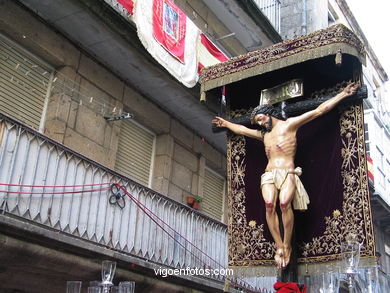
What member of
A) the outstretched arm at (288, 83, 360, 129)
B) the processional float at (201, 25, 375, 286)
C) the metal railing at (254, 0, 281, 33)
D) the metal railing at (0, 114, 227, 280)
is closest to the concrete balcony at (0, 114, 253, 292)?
the metal railing at (0, 114, 227, 280)

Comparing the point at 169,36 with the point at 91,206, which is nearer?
the point at 91,206

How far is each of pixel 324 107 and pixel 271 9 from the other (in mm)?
10065

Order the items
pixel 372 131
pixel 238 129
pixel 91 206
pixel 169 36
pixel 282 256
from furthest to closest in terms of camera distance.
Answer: pixel 372 131
pixel 169 36
pixel 91 206
pixel 238 129
pixel 282 256

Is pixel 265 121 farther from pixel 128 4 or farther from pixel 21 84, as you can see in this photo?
pixel 21 84

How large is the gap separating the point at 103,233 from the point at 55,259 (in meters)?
1.01

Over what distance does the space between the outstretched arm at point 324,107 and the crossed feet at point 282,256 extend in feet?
4.73

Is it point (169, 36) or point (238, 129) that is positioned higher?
point (169, 36)

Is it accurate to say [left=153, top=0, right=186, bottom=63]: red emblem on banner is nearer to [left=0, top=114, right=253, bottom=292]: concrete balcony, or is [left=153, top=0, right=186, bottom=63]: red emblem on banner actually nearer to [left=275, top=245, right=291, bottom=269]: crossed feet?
[left=0, top=114, right=253, bottom=292]: concrete balcony

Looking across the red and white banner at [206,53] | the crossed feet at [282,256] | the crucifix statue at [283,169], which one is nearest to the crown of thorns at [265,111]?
the crucifix statue at [283,169]

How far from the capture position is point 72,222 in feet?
23.2

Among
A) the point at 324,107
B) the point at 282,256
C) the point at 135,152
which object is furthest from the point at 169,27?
the point at 282,256

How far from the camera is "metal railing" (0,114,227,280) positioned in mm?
6398

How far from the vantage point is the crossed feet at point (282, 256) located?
18.3 ft

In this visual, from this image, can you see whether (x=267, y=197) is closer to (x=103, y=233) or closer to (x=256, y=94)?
(x=256, y=94)
